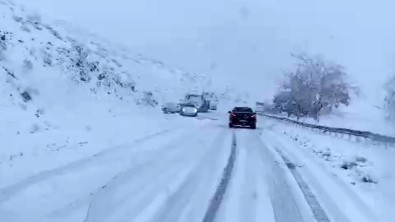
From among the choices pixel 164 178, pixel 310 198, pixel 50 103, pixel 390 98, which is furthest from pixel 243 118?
pixel 390 98

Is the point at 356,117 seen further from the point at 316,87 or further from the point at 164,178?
the point at 164,178

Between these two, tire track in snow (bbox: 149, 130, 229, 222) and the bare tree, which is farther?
the bare tree

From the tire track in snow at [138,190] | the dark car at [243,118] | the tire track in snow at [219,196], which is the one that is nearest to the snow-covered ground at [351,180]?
the tire track in snow at [219,196]

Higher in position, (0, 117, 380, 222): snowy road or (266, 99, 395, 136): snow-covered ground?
(0, 117, 380, 222): snowy road

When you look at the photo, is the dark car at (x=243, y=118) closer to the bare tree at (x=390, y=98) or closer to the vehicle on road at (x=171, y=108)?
the vehicle on road at (x=171, y=108)

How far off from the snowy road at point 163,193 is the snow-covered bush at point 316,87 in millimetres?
55626

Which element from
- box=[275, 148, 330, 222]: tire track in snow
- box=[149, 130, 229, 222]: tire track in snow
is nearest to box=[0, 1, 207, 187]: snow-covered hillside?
box=[149, 130, 229, 222]: tire track in snow

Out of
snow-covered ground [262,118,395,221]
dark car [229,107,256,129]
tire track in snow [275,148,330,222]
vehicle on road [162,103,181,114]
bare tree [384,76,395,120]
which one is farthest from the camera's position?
bare tree [384,76,395,120]

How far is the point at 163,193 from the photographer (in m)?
10.3

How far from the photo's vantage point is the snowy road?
27.4 feet

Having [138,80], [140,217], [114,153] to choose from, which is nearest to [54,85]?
[114,153]

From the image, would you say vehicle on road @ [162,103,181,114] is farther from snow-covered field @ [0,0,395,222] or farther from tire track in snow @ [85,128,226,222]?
tire track in snow @ [85,128,226,222]

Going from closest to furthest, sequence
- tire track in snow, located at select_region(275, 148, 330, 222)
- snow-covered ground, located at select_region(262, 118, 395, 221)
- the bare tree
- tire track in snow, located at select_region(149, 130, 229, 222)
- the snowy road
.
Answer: tire track in snow, located at select_region(149, 130, 229, 222) → the snowy road → tire track in snow, located at select_region(275, 148, 330, 222) → snow-covered ground, located at select_region(262, 118, 395, 221) → the bare tree

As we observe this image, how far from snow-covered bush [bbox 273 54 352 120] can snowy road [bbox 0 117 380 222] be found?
5563 centimetres
